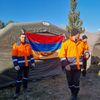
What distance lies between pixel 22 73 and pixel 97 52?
7261 millimetres

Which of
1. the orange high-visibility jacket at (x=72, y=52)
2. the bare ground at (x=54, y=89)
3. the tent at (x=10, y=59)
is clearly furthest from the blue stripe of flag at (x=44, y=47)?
the orange high-visibility jacket at (x=72, y=52)

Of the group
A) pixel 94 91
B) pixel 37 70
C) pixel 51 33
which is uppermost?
pixel 51 33

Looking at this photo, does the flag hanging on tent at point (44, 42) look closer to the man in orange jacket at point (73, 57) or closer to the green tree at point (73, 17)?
the man in orange jacket at point (73, 57)

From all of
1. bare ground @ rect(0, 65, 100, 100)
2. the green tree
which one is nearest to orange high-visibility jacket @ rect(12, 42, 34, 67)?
bare ground @ rect(0, 65, 100, 100)

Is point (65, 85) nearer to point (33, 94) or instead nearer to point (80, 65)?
point (33, 94)

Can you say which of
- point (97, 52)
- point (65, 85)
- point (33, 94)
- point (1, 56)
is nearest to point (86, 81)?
point (65, 85)

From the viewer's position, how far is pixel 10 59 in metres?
9.54

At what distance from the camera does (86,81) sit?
34.4ft

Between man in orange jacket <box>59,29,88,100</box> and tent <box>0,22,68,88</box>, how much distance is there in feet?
9.07

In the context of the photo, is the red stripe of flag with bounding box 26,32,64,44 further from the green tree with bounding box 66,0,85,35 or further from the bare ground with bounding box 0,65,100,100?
the green tree with bounding box 66,0,85,35

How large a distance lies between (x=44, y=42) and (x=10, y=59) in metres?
1.86

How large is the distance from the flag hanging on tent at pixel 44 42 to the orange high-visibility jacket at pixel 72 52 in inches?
124

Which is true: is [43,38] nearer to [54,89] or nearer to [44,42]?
[44,42]

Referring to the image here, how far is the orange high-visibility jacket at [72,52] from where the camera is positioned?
7.26m
